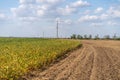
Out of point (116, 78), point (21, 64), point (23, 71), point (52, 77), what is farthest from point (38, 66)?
point (116, 78)

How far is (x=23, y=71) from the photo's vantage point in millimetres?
14648

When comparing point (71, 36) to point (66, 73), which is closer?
point (66, 73)

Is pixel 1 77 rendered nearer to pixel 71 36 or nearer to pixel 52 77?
pixel 52 77

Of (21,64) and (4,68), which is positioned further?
(21,64)

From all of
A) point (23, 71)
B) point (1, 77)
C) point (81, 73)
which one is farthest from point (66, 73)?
point (1, 77)

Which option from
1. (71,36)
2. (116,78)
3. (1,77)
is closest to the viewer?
(1,77)

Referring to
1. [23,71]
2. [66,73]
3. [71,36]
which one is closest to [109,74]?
[66,73]

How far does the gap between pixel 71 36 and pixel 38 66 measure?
10266 centimetres

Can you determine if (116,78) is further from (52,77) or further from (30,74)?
(30,74)

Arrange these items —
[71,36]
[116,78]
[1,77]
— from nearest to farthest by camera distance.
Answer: [1,77]
[116,78]
[71,36]

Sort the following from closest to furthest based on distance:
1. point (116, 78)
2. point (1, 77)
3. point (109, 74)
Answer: point (1, 77) → point (116, 78) → point (109, 74)

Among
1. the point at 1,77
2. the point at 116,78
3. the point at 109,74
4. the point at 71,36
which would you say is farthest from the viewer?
the point at 71,36

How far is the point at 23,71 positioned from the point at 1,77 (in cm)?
194

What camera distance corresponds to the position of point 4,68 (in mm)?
14508
